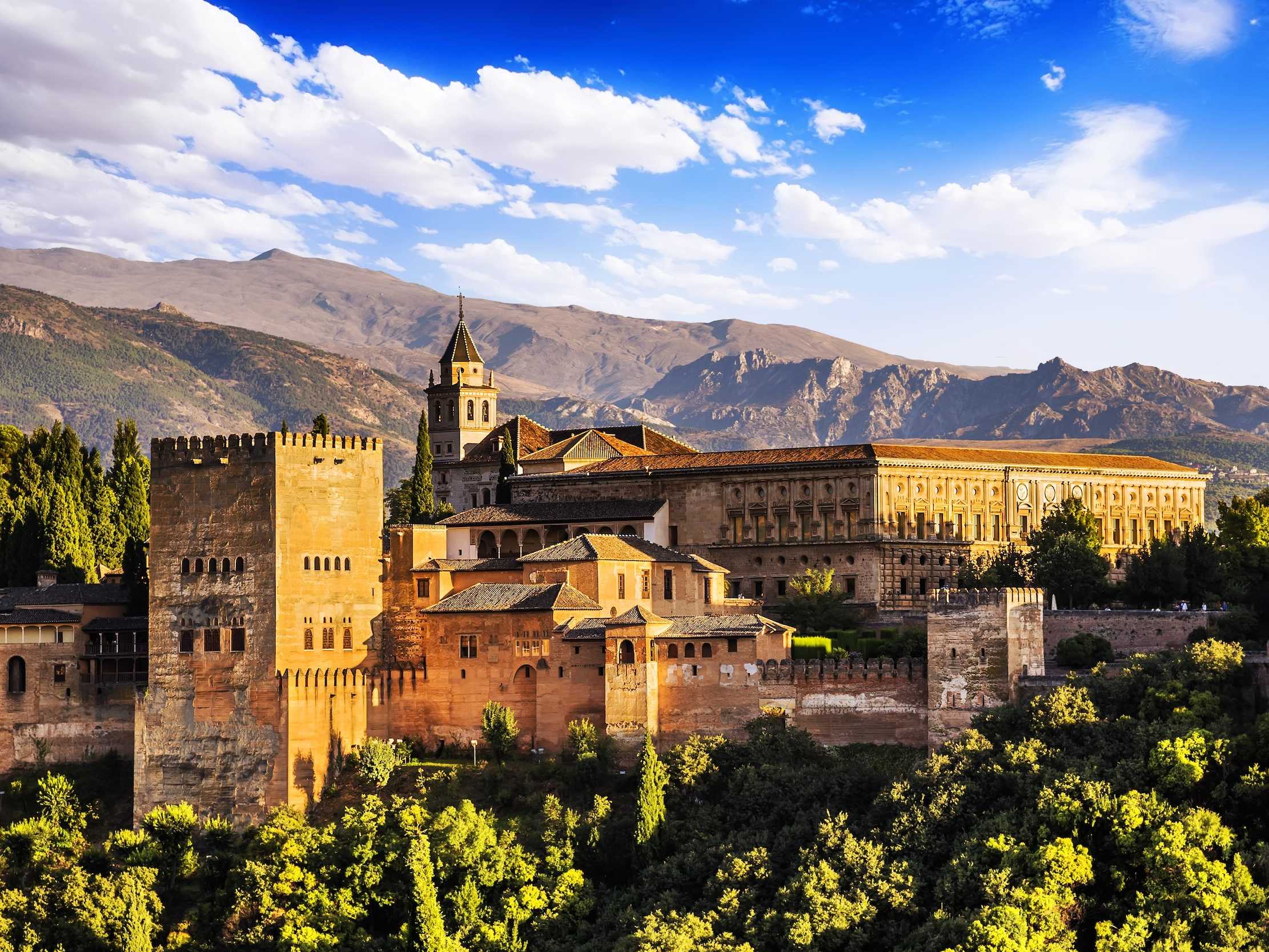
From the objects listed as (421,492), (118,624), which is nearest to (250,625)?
(118,624)

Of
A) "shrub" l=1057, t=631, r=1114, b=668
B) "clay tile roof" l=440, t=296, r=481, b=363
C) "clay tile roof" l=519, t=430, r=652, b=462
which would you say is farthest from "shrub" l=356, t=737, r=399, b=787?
"clay tile roof" l=440, t=296, r=481, b=363

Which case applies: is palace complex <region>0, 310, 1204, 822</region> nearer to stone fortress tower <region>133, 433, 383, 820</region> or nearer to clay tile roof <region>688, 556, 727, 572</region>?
stone fortress tower <region>133, 433, 383, 820</region>

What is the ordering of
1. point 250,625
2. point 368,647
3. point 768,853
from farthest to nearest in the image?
point 368,647 → point 250,625 → point 768,853

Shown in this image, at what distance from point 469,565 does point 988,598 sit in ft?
68.2

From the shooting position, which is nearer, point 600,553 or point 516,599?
point 516,599

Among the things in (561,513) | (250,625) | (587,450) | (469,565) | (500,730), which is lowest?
(500,730)

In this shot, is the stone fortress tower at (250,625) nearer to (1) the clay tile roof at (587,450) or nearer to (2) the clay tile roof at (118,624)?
(2) the clay tile roof at (118,624)

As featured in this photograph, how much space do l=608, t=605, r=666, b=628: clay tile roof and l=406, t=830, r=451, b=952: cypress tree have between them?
10126 mm

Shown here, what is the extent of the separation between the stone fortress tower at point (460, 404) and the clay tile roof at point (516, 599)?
150 feet

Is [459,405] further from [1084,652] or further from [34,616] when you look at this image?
[1084,652]

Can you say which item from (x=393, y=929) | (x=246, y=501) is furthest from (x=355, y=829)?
(x=246, y=501)

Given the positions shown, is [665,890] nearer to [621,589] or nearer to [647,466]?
[621,589]

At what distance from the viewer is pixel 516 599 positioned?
66125 millimetres

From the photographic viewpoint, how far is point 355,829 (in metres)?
58.6
